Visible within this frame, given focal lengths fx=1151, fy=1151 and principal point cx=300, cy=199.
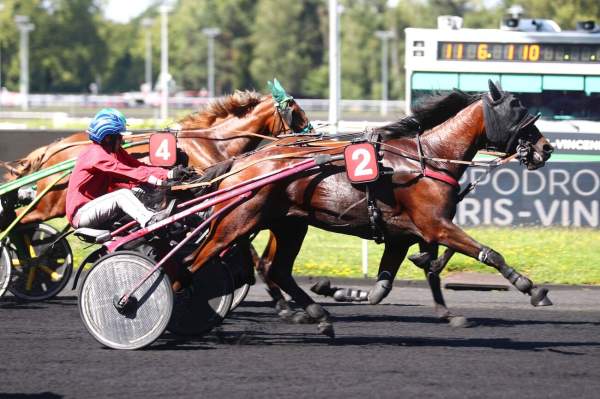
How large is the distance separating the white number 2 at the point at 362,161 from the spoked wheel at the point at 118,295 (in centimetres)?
159

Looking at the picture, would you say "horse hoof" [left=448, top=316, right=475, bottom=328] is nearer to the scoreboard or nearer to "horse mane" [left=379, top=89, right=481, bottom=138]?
"horse mane" [left=379, top=89, right=481, bottom=138]

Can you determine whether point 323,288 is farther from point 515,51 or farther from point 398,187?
point 515,51

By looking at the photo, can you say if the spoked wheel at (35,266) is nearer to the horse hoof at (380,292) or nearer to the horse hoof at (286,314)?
the horse hoof at (286,314)

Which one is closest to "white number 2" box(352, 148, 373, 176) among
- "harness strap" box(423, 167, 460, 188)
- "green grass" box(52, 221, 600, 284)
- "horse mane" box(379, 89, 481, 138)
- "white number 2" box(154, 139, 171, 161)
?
"harness strap" box(423, 167, 460, 188)

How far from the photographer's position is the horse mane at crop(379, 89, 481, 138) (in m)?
8.91

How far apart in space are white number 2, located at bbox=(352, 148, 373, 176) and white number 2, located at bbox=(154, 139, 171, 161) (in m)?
2.51

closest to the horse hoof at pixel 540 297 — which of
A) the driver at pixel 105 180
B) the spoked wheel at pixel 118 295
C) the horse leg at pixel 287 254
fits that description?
the horse leg at pixel 287 254

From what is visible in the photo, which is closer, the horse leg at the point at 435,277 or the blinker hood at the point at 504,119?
the blinker hood at the point at 504,119

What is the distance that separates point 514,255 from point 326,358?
5651 mm

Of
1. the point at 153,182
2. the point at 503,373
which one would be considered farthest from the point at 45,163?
the point at 503,373

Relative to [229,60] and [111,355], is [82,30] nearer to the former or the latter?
[229,60]

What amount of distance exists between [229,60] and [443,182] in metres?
76.7

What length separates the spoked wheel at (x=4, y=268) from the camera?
10.2 meters

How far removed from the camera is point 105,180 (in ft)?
27.8
